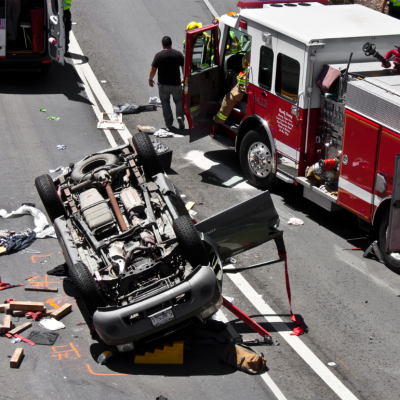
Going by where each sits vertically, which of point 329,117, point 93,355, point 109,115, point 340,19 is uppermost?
point 340,19

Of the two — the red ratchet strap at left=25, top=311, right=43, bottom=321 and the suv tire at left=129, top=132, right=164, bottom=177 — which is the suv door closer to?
the suv tire at left=129, top=132, right=164, bottom=177

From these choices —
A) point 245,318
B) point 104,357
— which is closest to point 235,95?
point 245,318

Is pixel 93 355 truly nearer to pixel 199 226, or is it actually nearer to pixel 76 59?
pixel 199 226

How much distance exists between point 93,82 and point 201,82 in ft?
14.7

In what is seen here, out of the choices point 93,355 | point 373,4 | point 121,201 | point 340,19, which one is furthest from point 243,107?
point 373,4

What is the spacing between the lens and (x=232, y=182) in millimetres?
10836

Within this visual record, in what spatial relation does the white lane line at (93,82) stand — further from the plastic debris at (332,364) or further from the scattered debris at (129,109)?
the plastic debris at (332,364)

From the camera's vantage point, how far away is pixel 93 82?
1471 cm

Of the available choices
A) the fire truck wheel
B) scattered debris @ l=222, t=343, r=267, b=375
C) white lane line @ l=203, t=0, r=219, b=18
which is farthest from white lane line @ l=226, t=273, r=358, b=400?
white lane line @ l=203, t=0, r=219, b=18

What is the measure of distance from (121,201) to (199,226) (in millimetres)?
1254

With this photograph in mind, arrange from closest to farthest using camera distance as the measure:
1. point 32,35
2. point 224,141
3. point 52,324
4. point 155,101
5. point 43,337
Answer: point 43,337 < point 52,324 < point 224,141 < point 155,101 < point 32,35

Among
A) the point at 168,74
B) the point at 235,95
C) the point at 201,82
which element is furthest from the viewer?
the point at 168,74

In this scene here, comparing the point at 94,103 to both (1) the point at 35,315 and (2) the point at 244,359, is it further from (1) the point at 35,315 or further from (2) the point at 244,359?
(2) the point at 244,359

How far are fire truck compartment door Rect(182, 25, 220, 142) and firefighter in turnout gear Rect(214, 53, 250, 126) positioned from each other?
0.29 metres
